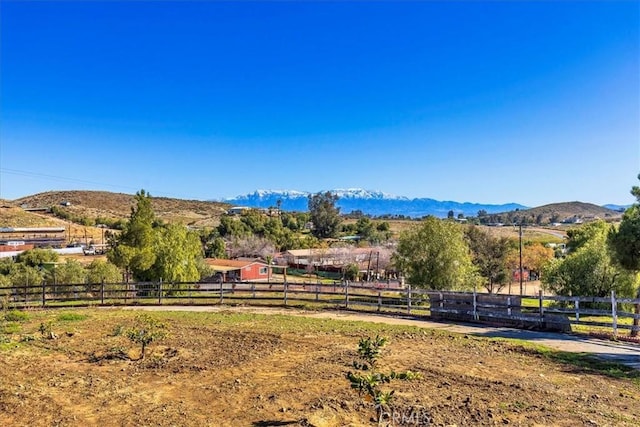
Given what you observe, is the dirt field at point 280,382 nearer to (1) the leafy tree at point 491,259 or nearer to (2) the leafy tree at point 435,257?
(2) the leafy tree at point 435,257

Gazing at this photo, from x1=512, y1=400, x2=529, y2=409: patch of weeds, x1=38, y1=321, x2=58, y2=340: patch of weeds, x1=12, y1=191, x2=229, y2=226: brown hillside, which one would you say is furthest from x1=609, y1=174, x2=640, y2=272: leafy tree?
x1=12, y1=191, x2=229, y2=226: brown hillside

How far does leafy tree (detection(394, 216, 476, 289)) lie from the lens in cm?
3206

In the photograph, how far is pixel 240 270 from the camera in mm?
60781

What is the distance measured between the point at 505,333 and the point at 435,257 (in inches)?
688

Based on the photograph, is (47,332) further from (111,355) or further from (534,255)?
(534,255)

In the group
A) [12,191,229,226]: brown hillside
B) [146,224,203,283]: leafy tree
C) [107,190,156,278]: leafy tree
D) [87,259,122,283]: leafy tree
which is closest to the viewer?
[107,190,156,278]: leafy tree

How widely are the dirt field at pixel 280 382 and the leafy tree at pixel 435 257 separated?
18440mm

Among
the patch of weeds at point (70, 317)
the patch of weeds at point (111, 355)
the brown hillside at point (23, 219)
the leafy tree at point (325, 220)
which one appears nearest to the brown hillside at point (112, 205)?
the brown hillside at point (23, 219)

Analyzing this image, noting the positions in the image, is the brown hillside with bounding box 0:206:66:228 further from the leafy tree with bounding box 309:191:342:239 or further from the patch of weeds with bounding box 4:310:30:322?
the patch of weeds with bounding box 4:310:30:322

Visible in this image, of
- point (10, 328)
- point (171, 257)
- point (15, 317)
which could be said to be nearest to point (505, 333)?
point (10, 328)

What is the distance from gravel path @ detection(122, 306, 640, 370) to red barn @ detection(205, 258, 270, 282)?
127 ft

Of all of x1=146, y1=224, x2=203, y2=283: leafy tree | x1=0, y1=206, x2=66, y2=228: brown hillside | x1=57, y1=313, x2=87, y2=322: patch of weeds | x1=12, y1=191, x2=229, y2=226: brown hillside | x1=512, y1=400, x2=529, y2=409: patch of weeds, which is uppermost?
x1=12, y1=191, x2=229, y2=226: brown hillside

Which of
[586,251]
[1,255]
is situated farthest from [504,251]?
[1,255]

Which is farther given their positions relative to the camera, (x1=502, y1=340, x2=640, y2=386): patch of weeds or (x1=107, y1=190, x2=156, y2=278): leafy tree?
(x1=107, y1=190, x2=156, y2=278): leafy tree
